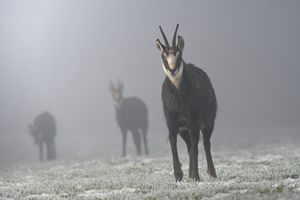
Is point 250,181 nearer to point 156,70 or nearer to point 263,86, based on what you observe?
point 263,86

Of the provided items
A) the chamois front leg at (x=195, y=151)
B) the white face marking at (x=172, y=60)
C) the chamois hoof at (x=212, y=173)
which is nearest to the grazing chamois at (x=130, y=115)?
the chamois hoof at (x=212, y=173)

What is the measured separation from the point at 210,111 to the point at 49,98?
459ft

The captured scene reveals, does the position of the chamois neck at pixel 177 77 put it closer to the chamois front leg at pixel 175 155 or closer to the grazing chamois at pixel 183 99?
the grazing chamois at pixel 183 99

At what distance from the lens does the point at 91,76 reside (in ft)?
632

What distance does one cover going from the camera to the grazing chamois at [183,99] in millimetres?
13773

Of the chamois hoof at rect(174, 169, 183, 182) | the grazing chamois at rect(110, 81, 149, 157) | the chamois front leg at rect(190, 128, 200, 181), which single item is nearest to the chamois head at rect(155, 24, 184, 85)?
the chamois front leg at rect(190, 128, 200, 181)

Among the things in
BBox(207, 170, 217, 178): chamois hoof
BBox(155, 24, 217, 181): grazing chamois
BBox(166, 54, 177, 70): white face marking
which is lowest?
BBox(207, 170, 217, 178): chamois hoof

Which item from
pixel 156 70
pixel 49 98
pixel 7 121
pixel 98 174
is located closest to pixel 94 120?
pixel 7 121

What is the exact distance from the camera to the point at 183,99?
45.8 ft

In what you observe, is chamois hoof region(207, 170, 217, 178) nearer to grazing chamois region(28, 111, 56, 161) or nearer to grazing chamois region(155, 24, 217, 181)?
grazing chamois region(155, 24, 217, 181)

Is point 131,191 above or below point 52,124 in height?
below

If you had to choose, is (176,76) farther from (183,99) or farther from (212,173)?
(212,173)

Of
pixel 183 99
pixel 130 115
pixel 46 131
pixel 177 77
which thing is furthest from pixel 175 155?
pixel 46 131

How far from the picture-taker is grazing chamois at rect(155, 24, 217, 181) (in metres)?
13.8
